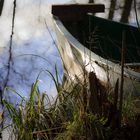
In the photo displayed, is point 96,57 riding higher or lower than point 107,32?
lower

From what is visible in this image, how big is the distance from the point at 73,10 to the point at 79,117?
108 inches

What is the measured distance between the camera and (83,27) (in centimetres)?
497

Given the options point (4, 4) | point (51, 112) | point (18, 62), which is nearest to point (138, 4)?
point (4, 4)

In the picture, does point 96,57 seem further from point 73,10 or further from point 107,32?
point 107,32

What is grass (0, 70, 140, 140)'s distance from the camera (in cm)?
213

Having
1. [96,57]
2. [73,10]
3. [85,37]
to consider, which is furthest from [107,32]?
[96,57]

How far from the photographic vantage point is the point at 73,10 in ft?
15.6

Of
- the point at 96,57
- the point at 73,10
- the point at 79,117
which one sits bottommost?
the point at 79,117

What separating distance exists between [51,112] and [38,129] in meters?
0.12

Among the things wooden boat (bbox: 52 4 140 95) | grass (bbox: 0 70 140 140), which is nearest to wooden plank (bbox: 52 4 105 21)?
wooden boat (bbox: 52 4 140 95)

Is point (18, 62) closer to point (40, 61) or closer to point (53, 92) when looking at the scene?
point (40, 61)

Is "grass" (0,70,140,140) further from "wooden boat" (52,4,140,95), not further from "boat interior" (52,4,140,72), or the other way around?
"boat interior" (52,4,140,72)

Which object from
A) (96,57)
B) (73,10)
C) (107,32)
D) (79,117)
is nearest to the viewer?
(79,117)

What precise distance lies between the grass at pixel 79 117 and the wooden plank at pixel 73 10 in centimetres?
212
